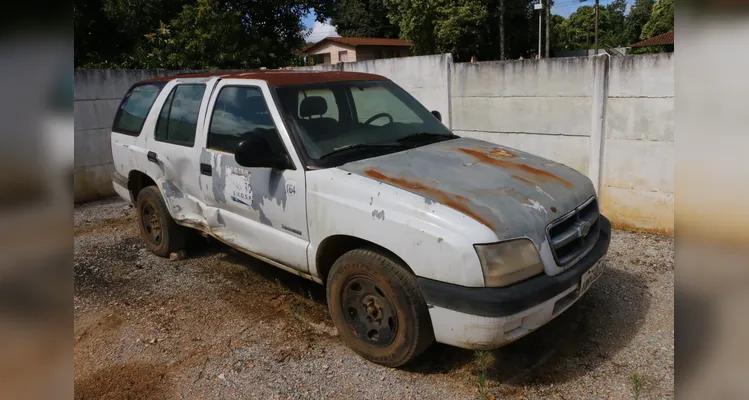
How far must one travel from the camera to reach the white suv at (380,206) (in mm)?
2713

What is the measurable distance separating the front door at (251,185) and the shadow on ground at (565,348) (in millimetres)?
1142

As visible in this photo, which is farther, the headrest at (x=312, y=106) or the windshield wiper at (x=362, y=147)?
the headrest at (x=312, y=106)

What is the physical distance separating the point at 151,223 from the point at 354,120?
2722mm

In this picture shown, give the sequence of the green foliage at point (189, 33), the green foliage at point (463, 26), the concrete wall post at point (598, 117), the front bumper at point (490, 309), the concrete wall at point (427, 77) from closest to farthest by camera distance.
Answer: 1. the front bumper at point (490, 309)
2. the concrete wall post at point (598, 117)
3. the concrete wall at point (427, 77)
4. the green foliage at point (189, 33)
5. the green foliage at point (463, 26)

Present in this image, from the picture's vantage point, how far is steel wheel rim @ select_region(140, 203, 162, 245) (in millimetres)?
5285

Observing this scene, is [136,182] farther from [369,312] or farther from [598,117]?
[598,117]

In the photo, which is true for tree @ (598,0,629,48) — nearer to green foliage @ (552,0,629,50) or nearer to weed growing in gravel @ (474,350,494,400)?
green foliage @ (552,0,629,50)

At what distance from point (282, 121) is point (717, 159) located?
3198 millimetres

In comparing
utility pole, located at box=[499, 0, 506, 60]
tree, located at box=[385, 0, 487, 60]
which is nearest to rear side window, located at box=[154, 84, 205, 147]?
tree, located at box=[385, 0, 487, 60]

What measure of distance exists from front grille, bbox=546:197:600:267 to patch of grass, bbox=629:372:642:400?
0.73m

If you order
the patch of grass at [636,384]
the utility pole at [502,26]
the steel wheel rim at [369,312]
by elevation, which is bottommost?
the patch of grass at [636,384]

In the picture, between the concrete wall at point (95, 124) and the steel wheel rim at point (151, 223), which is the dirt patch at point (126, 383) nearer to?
the steel wheel rim at point (151, 223)

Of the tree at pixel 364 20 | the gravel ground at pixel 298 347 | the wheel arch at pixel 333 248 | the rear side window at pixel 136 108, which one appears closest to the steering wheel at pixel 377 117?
the wheel arch at pixel 333 248

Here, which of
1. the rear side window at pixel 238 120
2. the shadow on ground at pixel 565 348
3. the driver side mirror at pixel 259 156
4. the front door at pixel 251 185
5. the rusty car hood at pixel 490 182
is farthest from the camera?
the rear side window at pixel 238 120
